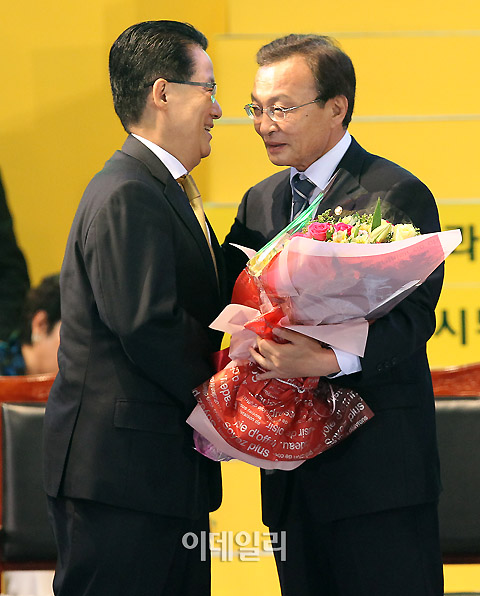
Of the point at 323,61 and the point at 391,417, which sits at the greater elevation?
the point at 323,61

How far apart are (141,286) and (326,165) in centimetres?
54

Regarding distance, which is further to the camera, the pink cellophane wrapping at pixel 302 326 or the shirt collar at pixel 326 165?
the shirt collar at pixel 326 165

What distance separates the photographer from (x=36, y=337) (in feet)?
12.8

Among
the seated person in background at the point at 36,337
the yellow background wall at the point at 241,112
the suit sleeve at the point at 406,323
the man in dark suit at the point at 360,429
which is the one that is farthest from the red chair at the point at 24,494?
the seated person in background at the point at 36,337

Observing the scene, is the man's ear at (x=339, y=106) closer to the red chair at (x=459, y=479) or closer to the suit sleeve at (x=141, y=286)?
the suit sleeve at (x=141, y=286)

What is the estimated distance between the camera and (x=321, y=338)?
5.58 ft

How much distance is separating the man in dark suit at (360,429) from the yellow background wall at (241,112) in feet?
2.54

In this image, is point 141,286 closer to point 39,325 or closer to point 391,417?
point 391,417

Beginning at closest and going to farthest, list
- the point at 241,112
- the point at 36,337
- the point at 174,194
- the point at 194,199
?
1. the point at 174,194
2. the point at 194,199
3. the point at 241,112
4. the point at 36,337

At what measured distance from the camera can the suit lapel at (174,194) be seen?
185 centimetres

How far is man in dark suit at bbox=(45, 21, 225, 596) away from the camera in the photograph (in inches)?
67.8

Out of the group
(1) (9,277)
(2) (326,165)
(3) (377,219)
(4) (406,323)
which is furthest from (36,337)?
(3) (377,219)

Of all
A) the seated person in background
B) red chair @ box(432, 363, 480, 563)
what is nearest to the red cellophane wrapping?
red chair @ box(432, 363, 480, 563)

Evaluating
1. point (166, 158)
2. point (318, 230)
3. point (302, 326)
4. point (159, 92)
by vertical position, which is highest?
point (159, 92)
